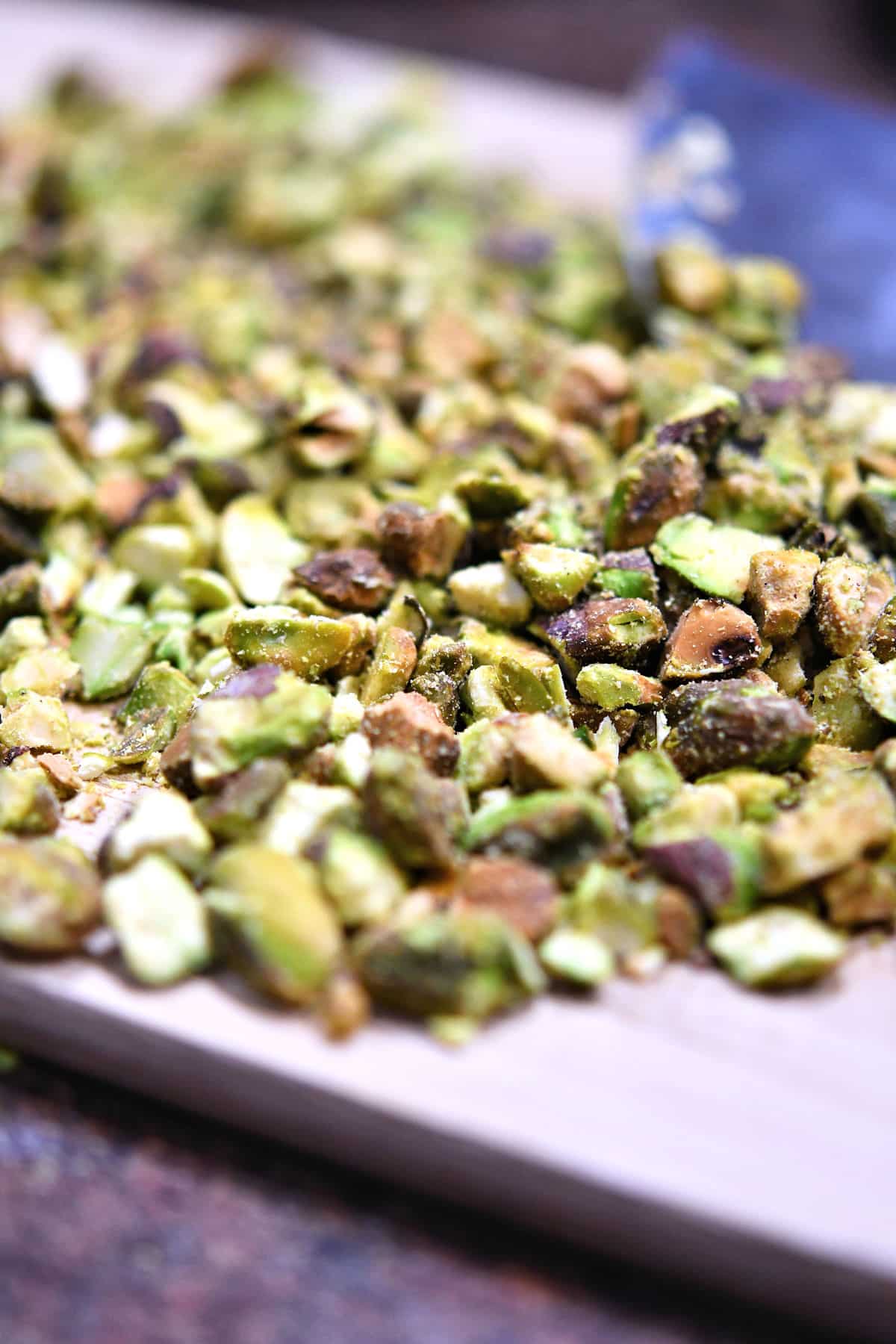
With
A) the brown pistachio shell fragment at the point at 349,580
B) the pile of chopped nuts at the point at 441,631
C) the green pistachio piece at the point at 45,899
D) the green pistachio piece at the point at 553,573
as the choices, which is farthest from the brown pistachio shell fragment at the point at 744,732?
the green pistachio piece at the point at 45,899

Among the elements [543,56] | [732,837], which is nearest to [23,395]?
[732,837]

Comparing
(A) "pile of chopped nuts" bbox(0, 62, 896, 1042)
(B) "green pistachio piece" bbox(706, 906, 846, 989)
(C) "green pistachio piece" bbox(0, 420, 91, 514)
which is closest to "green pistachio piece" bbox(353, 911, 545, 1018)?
(A) "pile of chopped nuts" bbox(0, 62, 896, 1042)

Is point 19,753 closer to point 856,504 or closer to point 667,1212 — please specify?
point 667,1212

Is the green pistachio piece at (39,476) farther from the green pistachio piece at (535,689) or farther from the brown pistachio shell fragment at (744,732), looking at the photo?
the brown pistachio shell fragment at (744,732)

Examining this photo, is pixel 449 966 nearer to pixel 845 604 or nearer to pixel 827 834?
pixel 827 834

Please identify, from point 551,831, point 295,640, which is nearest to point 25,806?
point 295,640

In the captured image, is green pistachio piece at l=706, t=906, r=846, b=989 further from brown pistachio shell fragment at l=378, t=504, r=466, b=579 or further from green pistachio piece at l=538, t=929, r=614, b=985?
brown pistachio shell fragment at l=378, t=504, r=466, b=579
